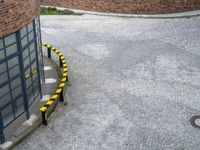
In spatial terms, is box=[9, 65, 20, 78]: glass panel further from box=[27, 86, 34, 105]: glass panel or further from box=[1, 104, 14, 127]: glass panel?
box=[27, 86, 34, 105]: glass panel

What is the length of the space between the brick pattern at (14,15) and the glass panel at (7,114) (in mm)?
2705

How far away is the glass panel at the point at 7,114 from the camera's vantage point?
11.3 m

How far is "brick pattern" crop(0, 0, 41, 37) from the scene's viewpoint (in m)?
10.1

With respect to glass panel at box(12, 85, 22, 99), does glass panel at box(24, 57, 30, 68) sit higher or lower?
higher

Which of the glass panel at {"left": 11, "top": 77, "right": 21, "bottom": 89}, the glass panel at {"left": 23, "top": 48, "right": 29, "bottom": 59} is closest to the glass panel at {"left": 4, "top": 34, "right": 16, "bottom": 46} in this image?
the glass panel at {"left": 23, "top": 48, "right": 29, "bottom": 59}

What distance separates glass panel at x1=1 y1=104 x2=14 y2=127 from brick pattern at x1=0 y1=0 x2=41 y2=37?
2.71m

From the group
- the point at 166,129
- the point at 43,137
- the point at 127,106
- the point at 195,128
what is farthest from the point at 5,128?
the point at 195,128

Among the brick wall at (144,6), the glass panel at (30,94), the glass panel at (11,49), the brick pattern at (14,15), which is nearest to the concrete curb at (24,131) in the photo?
the glass panel at (30,94)

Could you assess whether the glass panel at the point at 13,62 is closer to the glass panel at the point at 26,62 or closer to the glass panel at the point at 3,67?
the glass panel at the point at 3,67

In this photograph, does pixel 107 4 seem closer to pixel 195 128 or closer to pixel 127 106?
pixel 127 106

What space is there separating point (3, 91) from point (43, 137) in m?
2.15

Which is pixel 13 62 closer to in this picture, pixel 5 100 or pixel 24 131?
pixel 5 100

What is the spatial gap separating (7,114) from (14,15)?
136 inches

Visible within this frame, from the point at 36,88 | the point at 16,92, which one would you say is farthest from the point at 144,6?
the point at 16,92
